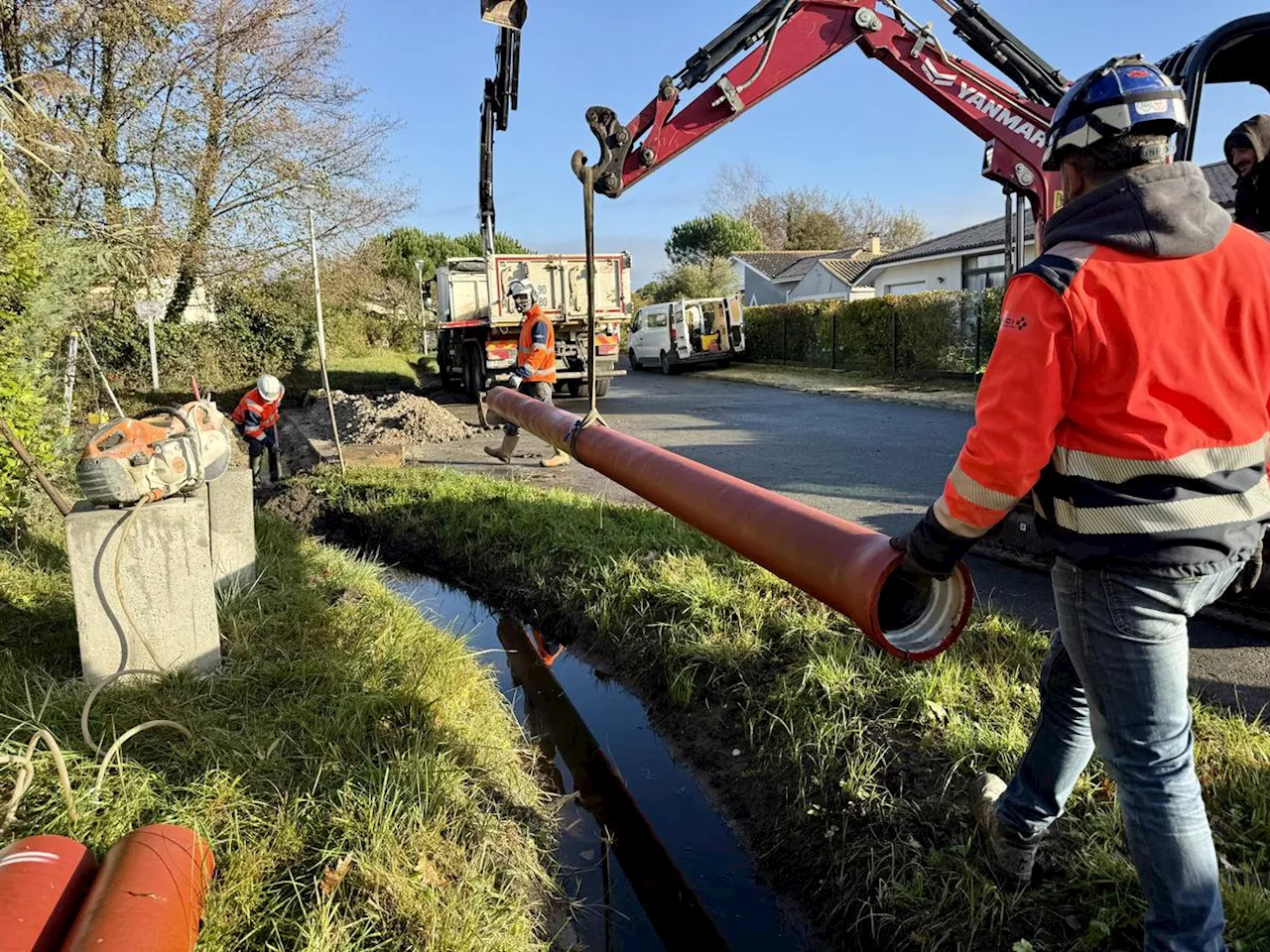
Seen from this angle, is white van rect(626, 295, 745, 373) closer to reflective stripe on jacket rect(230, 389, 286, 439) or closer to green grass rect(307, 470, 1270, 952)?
reflective stripe on jacket rect(230, 389, 286, 439)

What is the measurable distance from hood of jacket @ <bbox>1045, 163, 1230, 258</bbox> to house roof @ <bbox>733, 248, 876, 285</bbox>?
3402 centimetres

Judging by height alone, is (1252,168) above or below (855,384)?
above

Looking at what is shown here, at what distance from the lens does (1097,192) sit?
69.4 inches

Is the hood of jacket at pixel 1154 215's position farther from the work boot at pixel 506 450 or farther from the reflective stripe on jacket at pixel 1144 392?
the work boot at pixel 506 450

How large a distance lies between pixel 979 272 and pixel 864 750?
26126mm

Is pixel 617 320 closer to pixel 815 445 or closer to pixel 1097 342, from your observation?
pixel 815 445

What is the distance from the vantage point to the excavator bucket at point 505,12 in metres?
5.47

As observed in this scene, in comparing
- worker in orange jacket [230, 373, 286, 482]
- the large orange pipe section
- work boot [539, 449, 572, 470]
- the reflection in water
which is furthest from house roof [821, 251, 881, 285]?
the large orange pipe section

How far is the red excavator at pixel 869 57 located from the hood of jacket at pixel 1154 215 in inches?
166

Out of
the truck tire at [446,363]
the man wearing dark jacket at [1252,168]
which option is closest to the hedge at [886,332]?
the truck tire at [446,363]

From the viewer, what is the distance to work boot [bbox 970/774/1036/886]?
238cm

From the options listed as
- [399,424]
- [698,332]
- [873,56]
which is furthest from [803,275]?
[873,56]

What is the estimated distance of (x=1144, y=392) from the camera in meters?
1.69

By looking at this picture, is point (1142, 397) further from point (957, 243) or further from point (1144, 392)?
point (957, 243)
